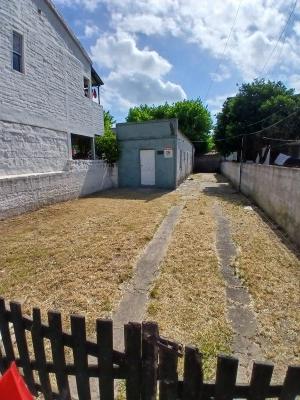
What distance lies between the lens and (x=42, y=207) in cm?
996

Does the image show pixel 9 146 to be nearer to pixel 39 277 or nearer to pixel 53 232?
pixel 53 232

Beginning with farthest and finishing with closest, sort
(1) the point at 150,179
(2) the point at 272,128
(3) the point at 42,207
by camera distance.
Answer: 1. (2) the point at 272,128
2. (1) the point at 150,179
3. (3) the point at 42,207

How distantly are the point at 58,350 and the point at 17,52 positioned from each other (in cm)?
1010

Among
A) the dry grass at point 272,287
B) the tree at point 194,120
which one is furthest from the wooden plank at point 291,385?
the tree at point 194,120

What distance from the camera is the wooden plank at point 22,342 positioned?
1.92 meters

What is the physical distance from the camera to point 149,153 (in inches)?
642

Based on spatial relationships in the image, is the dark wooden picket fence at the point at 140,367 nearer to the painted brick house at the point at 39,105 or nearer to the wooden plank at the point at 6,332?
the wooden plank at the point at 6,332

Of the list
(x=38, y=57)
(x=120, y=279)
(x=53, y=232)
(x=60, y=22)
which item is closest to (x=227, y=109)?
(x=60, y=22)

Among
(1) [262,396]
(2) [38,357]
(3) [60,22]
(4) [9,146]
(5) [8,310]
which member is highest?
(3) [60,22]

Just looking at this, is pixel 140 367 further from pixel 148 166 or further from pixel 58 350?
pixel 148 166

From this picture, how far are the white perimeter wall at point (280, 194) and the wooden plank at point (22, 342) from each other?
18.1 ft

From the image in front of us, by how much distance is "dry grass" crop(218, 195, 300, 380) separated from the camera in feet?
9.02

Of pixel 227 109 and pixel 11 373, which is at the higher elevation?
pixel 227 109

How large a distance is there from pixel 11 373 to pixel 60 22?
1334cm
